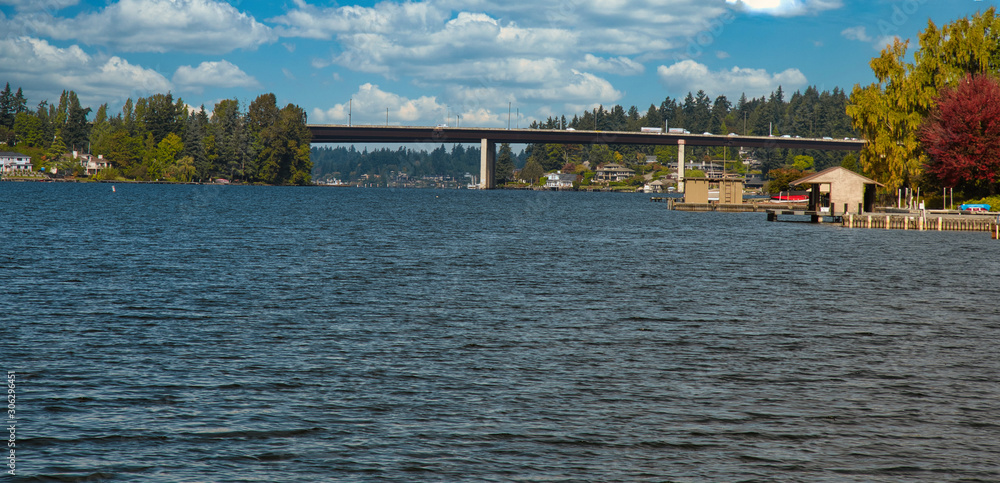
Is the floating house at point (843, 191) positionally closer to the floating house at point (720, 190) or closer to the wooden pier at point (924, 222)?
the wooden pier at point (924, 222)

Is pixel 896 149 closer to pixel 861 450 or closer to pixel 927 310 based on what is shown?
pixel 927 310

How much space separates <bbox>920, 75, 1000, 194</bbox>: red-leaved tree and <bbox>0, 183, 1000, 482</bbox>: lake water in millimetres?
46215

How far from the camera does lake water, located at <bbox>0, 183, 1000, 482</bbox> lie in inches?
497

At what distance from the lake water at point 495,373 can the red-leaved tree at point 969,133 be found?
4622 cm

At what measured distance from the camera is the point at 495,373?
1798 centimetres

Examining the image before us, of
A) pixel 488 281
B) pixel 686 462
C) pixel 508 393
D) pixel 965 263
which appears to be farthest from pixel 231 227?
pixel 686 462

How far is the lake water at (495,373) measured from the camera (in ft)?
41.4

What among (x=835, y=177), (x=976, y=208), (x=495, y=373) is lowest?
(x=495, y=373)

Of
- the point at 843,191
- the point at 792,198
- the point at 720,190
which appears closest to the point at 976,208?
the point at 843,191

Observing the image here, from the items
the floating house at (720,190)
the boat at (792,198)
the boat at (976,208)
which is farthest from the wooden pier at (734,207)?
the boat at (976,208)

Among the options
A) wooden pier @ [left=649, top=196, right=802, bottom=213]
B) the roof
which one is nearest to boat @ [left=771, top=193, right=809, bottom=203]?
wooden pier @ [left=649, top=196, right=802, bottom=213]

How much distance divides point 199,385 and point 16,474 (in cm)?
489

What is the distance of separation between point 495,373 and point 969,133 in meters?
77.7

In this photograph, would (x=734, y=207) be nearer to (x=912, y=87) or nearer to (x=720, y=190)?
(x=720, y=190)
